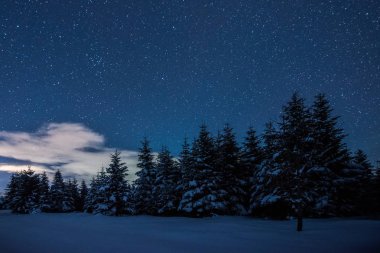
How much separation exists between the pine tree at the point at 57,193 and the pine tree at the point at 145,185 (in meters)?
31.2

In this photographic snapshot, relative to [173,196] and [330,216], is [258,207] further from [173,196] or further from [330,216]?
[173,196]

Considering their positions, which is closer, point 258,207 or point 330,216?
point 330,216

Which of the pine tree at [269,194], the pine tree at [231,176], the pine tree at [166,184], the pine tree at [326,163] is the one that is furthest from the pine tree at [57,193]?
the pine tree at [326,163]

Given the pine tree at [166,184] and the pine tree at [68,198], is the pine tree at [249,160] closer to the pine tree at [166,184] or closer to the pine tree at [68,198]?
the pine tree at [166,184]

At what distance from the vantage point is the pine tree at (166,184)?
3241 cm

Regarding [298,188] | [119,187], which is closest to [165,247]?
[298,188]

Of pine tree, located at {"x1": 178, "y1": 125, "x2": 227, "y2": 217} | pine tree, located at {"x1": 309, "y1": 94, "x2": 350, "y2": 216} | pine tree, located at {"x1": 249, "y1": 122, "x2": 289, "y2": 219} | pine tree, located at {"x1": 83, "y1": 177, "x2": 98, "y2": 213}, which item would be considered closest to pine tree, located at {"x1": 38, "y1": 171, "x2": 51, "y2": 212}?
pine tree, located at {"x1": 83, "y1": 177, "x2": 98, "y2": 213}

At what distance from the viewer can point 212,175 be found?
2962 cm

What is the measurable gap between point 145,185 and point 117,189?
3.70m

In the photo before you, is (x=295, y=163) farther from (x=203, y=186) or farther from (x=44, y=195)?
(x=44, y=195)

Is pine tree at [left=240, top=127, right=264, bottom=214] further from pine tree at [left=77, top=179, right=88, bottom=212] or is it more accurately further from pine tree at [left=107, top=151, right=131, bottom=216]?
pine tree at [left=77, top=179, right=88, bottom=212]

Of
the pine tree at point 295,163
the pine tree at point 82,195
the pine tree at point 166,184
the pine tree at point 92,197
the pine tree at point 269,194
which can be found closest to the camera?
the pine tree at point 295,163

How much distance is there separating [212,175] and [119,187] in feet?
42.3

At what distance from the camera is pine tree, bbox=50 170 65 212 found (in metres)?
57.3
